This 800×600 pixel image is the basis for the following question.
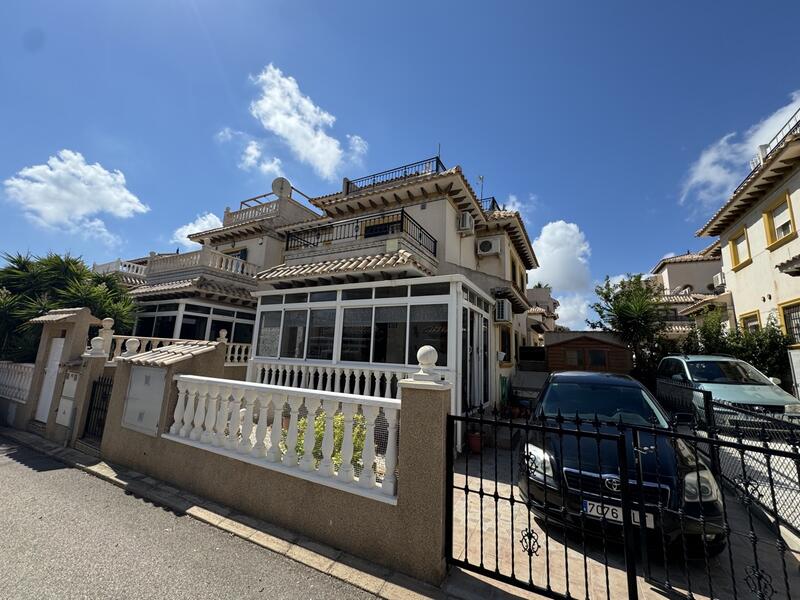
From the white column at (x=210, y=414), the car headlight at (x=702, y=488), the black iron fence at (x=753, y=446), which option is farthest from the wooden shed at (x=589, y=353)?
the white column at (x=210, y=414)

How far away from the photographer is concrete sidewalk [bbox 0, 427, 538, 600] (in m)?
2.49

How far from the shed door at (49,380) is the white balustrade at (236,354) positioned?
4204 mm

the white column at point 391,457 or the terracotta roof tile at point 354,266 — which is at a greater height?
the terracotta roof tile at point 354,266

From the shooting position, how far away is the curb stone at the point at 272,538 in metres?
2.52

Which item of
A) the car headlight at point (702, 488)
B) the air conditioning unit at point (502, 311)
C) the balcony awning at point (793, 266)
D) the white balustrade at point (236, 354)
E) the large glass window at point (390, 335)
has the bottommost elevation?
the car headlight at point (702, 488)

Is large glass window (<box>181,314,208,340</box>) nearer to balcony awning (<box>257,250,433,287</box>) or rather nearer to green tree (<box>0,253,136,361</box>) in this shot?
green tree (<box>0,253,136,361</box>)

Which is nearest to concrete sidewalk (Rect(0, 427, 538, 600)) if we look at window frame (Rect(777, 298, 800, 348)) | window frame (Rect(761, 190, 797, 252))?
window frame (Rect(777, 298, 800, 348))

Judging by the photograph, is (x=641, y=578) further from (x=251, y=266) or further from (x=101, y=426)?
(x=251, y=266)

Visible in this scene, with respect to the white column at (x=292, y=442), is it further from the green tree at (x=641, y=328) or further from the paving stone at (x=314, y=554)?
the green tree at (x=641, y=328)

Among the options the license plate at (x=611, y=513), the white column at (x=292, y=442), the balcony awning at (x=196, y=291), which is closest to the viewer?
the license plate at (x=611, y=513)

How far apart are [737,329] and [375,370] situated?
515 inches

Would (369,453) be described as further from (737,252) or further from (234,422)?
(737,252)

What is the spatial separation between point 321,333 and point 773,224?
15.2 meters

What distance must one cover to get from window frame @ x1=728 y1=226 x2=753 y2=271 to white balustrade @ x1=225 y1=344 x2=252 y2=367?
19.0 m
